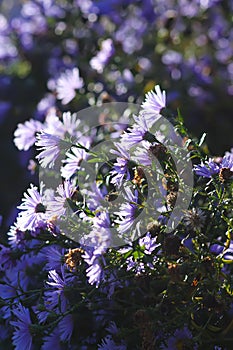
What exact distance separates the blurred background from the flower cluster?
52cm

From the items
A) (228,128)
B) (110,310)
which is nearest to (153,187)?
Result: (110,310)

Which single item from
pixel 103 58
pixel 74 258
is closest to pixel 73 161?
pixel 74 258

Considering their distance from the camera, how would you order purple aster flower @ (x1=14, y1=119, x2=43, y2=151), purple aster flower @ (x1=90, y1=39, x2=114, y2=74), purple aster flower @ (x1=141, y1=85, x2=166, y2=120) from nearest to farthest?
purple aster flower @ (x1=141, y1=85, x2=166, y2=120) → purple aster flower @ (x1=14, y1=119, x2=43, y2=151) → purple aster flower @ (x1=90, y1=39, x2=114, y2=74)

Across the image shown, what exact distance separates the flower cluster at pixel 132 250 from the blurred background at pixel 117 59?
52 centimetres

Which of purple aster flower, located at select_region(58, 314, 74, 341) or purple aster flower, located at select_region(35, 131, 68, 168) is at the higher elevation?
purple aster flower, located at select_region(35, 131, 68, 168)

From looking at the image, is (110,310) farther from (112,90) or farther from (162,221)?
(112,90)

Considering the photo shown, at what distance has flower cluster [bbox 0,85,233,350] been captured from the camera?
0.81 meters

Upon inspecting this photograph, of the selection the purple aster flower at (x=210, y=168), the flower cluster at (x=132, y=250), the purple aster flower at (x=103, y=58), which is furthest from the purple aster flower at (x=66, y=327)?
the purple aster flower at (x=103, y=58)

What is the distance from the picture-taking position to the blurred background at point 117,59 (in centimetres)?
152

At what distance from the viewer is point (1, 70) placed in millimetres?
1845

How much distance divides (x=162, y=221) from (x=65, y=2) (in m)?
1.00

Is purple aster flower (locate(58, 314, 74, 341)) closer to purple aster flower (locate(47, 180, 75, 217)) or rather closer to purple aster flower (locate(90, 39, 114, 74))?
purple aster flower (locate(47, 180, 75, 217))

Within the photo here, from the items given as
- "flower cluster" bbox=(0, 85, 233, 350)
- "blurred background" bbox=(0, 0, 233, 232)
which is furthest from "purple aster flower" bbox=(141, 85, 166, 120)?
"blurred background" bbox=(0, 0, 233, 232)

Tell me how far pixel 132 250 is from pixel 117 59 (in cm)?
75
